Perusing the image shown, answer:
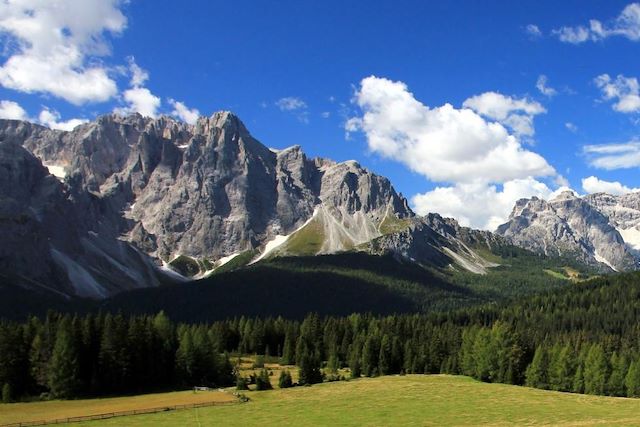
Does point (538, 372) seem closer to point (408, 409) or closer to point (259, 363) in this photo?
point (408, 409)

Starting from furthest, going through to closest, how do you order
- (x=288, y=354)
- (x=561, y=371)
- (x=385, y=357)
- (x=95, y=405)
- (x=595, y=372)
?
(x=288, y=354)
(x=385, y=357)
(x=561, y=371)
(x=595, y=372)
(x=95, y=405)

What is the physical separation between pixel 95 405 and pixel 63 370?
36.7 ft

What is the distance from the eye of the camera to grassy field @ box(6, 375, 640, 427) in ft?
221

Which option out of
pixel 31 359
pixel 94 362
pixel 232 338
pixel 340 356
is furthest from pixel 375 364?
pixel 31 359

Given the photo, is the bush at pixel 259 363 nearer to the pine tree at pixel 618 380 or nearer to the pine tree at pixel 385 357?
the pine tree at pixel 385 357

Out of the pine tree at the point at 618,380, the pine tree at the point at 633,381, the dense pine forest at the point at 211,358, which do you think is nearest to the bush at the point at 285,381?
the dense pine forest at the point at 211,358

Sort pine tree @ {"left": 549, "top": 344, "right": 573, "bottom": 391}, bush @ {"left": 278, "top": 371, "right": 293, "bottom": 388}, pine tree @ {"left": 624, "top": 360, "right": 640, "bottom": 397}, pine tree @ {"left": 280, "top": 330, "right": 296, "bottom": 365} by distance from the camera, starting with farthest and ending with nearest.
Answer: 1. pine tree @ {"left": 280, "top": 330, "right": 296, "bottom": 365}
2. pine tree @ {"left": 549, "top": 344, "right": 573, "bottom": 391}
3. pine tree @ {"left": 624, "top": 360, "right": 640, "bottom": 397}
4. bush @ {"left": 278, "top": 371, "right": 293, "bottom": 388}

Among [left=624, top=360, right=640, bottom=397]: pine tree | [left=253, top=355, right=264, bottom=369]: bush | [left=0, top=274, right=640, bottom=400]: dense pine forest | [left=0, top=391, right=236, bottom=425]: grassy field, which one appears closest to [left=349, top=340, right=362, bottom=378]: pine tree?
[left=0, top=274, right=640, bottom=400]: dense pine forest

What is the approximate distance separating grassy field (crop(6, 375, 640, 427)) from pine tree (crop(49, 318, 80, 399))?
5.23 m

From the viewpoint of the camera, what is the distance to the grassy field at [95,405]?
81.1m

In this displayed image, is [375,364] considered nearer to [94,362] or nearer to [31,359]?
[94,362]

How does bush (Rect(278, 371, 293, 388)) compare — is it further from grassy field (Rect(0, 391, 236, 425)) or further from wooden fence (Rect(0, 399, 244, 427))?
wooden fence (Rect(0, 399, 244, 427))

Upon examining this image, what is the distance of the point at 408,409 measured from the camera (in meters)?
76.1

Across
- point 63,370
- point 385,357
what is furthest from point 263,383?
point 385,357
